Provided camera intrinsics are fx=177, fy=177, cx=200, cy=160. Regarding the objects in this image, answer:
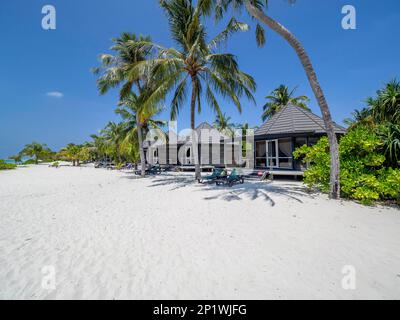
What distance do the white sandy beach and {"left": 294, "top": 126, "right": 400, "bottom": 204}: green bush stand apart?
74cm

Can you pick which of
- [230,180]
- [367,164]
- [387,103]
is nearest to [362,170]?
[367,164]

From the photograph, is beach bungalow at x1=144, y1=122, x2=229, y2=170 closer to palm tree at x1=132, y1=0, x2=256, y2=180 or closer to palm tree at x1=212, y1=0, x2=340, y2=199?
palm tree at x1=132, y1=0, x2=256, y2=180

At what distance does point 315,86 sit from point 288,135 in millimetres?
5707

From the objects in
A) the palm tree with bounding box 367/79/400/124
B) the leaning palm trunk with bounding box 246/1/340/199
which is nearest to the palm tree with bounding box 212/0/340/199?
the leaning palm trunk with bounding box 246/1/340/199

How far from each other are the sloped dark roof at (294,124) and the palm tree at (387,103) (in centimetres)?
450

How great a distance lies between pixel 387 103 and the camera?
14.4 m

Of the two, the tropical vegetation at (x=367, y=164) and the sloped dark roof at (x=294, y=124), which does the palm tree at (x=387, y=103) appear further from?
the tropical vegetation at (x=367, y=164)

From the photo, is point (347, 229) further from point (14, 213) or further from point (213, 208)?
point (14, 213)

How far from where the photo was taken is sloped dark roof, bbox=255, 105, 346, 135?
12703 millimetres

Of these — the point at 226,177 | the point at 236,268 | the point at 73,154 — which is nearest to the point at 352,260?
the point at 236,268

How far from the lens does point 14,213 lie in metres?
5.95

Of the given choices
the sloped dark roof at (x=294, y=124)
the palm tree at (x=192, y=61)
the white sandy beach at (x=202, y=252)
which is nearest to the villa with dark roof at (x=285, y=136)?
the sloped dark roof at (x=294, y=124)

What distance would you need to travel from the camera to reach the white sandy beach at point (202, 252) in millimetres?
2451
